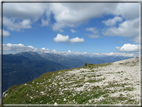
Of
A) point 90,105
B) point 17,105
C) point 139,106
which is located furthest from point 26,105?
point 139,106

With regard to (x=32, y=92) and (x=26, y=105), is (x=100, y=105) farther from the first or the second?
(x=32, y=92)

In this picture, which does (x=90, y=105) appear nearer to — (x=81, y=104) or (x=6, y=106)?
(x=81, y=104)

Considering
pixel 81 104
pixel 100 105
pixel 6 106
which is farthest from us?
pixel 6 106

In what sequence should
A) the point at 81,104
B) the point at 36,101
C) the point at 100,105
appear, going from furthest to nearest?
1. the point at 36,101
2. the point at 81,104
3. the point at 100,105

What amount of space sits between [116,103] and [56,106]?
25.0ft

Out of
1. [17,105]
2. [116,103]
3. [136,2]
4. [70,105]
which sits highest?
[136,2]

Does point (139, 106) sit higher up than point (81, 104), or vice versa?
point (139, 106)

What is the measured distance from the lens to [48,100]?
591 inches

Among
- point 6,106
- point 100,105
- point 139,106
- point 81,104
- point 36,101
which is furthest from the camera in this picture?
point 36,101

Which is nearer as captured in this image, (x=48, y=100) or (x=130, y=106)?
(x=130, y=106)

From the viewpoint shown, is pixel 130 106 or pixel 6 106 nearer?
pixel 130 106

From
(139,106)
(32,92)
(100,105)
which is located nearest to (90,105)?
(100,105)

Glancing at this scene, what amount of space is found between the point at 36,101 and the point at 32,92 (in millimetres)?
4044

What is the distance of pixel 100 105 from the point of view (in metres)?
11.0
